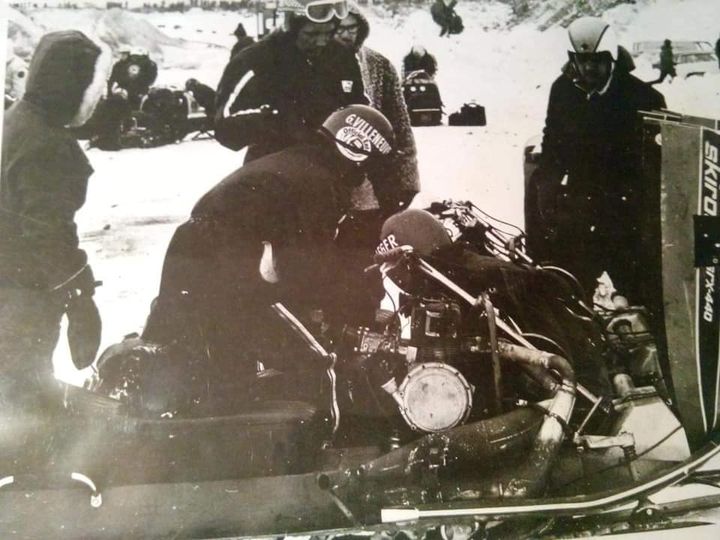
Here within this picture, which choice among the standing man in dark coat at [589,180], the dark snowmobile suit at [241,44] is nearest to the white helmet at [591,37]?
the standing man in dark coat at [589,180]

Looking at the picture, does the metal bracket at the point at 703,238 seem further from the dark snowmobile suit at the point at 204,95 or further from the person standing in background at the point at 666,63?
the dark snowmobile suit at the point at 204,95

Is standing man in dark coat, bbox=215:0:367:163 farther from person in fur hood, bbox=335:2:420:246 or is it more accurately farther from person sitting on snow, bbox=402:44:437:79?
person sitting on snow, bbox=402:44:437:79

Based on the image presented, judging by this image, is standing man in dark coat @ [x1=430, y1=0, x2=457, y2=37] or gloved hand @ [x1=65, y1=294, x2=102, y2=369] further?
standing man in dark coat @ [x1=430, y1=0, x2=457, y2=37]

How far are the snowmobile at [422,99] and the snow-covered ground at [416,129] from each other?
3 centimetres

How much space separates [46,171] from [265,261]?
70cm

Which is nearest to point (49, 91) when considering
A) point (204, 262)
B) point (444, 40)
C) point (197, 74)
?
point (197, 74)

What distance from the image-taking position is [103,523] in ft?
5.90

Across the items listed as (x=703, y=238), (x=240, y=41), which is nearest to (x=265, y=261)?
(x=240, y=41)

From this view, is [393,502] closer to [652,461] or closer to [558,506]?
[558,506]

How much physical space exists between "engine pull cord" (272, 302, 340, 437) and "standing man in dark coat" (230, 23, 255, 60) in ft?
2.55

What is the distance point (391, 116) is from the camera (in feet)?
6.39

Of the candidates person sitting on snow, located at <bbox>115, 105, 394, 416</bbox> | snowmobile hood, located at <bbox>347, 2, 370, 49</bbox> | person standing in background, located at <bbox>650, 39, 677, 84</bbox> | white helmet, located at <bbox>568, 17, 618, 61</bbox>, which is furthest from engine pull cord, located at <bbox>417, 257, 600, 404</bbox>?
person standing in background, located at <bbox>650, 39, 677, 84</bbox>

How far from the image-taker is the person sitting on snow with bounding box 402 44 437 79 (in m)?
1.97

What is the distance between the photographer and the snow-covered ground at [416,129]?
190 cm
